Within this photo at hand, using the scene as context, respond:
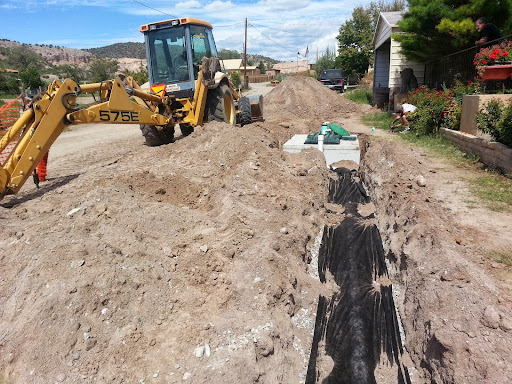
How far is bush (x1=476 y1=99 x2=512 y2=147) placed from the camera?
234 inches

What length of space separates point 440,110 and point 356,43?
87.5ft

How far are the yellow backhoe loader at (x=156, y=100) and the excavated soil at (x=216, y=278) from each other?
0.84 metres

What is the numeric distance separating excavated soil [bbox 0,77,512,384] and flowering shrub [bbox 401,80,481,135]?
122 inches

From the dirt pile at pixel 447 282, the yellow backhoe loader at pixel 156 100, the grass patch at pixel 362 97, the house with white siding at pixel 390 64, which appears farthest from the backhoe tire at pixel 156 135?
the grass patch at pixel 362 97

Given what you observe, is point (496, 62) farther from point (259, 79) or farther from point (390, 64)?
point (259, 79)

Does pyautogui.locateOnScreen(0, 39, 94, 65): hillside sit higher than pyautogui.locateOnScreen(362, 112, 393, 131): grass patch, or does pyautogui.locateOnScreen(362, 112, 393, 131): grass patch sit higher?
pyautogui.locateOnScreen(0, 39, 94, 65): hillside

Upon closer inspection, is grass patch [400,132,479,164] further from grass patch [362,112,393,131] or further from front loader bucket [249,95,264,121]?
front loader bucket [249,95,264,121]

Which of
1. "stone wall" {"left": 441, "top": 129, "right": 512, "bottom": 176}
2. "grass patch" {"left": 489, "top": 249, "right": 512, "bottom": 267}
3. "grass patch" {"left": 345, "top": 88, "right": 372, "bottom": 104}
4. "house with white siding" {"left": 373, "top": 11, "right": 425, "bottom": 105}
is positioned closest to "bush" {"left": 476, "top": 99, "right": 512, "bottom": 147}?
"stone wall" {"left": 441, "top": 129, "right": 512, "bottom": 176}

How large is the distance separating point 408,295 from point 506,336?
1.15 m

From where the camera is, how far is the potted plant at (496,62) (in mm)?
7144

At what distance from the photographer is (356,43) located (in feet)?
109

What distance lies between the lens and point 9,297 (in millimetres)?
3342

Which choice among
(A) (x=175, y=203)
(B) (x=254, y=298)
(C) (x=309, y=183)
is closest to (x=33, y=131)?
(A) (x=175, y=203)

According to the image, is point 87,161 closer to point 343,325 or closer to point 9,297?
point 9,297
